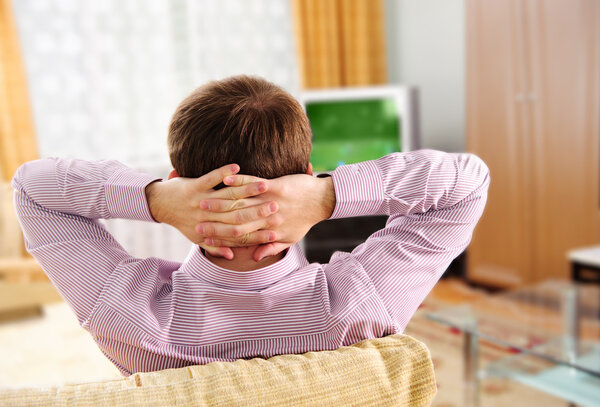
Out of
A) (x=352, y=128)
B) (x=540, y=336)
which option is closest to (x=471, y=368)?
(x=540, y=336)

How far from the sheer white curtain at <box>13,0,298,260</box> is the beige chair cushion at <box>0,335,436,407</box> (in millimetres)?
3491

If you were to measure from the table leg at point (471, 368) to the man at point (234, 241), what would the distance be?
1.37 m

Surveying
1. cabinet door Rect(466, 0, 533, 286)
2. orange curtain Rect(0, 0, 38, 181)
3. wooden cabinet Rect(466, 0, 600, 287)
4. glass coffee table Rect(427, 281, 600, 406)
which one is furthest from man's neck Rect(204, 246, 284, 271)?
orange curtain Rect(0, 0, 38, 181)

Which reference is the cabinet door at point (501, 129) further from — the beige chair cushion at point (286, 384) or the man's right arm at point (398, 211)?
the beige chair cushion at point (286, 384)

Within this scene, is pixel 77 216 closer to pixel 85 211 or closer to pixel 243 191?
pixel 85 211

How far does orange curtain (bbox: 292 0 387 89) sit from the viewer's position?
445 cm

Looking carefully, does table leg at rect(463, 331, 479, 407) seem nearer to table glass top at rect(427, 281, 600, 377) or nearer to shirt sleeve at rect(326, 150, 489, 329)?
table glass top at rect(427, 281, 600, 377)

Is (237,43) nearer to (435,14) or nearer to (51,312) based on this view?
(435,14)

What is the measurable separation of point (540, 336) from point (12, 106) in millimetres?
3223

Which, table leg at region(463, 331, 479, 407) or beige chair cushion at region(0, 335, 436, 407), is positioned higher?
beige chair cushion at region(0, 335, 436, 407)

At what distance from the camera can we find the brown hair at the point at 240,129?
73 cm

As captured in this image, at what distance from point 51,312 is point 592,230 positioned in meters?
3.28

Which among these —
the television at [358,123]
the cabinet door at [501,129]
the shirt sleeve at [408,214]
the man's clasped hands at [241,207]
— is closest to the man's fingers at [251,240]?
the man's clasped hands at [241,207]

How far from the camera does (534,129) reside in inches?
137
